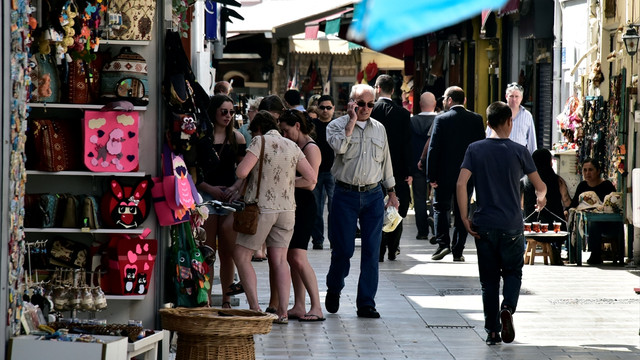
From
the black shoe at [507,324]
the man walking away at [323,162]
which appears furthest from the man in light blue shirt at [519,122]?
the black shoe at [507,324]

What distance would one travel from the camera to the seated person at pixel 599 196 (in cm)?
1502

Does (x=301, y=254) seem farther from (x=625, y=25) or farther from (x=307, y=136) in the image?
(x=625, y=25)

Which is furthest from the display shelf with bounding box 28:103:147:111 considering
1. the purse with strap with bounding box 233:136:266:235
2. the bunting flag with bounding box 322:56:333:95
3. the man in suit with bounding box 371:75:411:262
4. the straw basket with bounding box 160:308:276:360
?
the bunting flag with bounding box 322:56:333:95

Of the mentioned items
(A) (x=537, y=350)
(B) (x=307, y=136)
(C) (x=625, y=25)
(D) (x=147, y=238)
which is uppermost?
(C) (x=625, y=25)

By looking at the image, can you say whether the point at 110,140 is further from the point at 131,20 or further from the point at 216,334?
the point at 216,334

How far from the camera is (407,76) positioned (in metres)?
35.4

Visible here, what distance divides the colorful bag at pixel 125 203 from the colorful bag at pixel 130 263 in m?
0.10

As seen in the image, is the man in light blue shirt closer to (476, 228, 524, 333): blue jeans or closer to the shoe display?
the shoe display

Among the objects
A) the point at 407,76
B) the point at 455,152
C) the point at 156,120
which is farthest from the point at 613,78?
the point at 407,76

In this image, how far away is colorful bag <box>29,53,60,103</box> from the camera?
26.5ft

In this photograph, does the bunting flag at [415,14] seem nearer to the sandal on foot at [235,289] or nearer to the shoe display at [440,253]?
the sandal on foot at [235,289]

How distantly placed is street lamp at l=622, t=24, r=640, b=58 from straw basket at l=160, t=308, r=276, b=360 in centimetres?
808

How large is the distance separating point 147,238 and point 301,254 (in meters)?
2.15

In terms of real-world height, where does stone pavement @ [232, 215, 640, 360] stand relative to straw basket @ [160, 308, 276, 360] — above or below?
below
